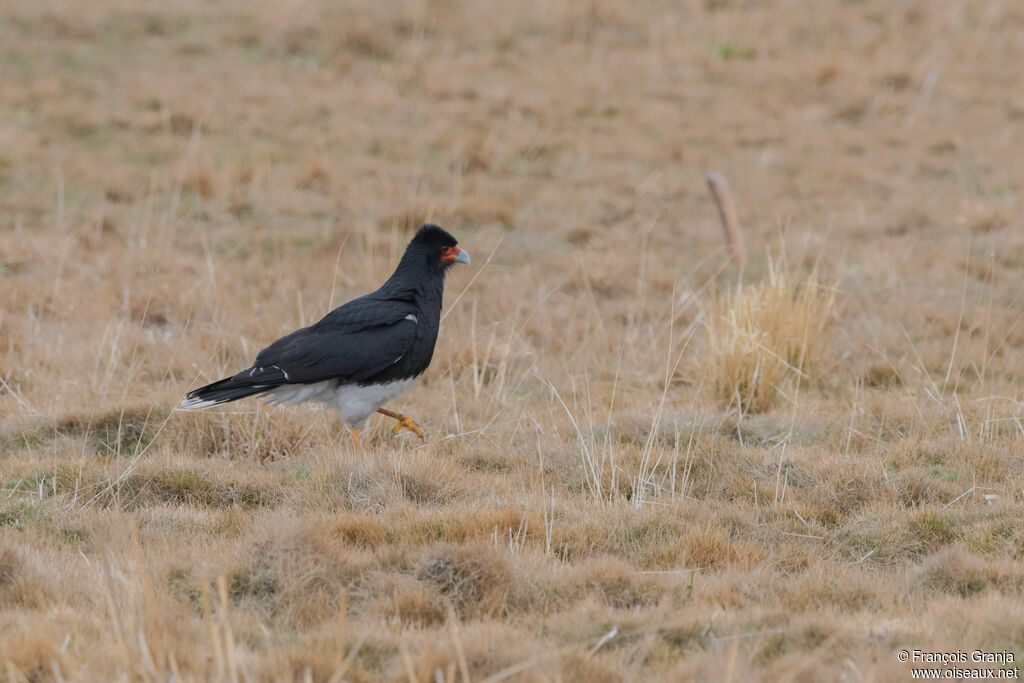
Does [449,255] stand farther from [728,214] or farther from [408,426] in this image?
[728,214]

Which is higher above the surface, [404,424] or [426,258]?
[426,258]

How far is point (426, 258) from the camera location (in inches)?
249

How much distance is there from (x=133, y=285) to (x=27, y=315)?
0.95m

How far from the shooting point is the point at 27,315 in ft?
26.6

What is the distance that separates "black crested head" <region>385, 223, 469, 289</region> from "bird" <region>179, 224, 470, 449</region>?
2cm

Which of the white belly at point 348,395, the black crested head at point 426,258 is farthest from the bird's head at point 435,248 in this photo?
the white belly at point 348,395

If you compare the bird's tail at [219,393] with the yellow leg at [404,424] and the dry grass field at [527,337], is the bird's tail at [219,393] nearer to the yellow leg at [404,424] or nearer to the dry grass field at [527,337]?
the dry grass field at [527,337]

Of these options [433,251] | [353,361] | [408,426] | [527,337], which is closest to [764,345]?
[527,337]

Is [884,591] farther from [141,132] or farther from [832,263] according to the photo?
[141,132]

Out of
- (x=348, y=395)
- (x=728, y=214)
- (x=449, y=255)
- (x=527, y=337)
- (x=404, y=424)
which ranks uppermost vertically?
(x=449, y=255)

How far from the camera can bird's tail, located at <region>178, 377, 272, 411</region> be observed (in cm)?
565

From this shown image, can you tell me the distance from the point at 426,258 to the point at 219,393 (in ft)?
4.78

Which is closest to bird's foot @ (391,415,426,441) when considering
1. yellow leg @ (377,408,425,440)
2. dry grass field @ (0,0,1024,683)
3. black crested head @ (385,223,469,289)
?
yellow leg @ (377,408,425,440)

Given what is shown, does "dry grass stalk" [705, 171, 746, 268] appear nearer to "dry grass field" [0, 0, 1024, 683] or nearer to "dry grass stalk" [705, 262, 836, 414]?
"dry grass field" [0, 0, 1024, 683]
